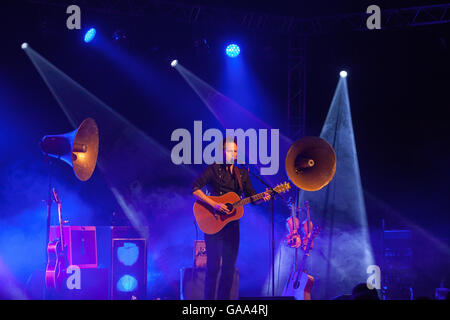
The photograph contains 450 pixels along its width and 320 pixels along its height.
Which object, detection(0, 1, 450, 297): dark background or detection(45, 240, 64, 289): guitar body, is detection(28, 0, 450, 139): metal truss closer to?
detection(0, 1, 450, 297): dark background

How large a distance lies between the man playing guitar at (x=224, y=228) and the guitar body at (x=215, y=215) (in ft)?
0.13

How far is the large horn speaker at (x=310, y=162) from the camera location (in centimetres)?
593

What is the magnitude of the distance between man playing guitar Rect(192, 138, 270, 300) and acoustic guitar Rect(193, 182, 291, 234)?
4 centimetres

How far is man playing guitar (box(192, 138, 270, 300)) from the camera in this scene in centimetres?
489

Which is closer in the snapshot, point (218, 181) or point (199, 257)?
point (218, 181)

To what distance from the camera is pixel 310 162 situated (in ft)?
19.6

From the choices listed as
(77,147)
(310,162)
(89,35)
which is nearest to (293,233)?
(310,162)

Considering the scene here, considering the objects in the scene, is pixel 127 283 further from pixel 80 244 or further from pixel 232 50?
pixel 232 50

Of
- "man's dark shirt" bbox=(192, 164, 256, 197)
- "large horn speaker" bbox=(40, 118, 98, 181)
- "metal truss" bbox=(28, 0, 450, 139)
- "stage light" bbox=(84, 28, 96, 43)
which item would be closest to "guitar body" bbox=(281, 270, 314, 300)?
"man's dark shirt" bbox=(192, 164, 256, 197)

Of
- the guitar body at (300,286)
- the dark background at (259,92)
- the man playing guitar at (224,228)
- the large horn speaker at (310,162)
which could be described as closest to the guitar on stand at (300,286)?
the guitar body at (300,286)

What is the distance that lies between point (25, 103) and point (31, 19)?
1256 millimetres

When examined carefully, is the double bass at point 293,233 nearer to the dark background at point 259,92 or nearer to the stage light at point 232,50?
the dark background at point 259,92

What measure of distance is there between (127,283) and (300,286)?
224 cm

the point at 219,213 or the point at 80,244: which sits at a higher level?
the point at 219,213
